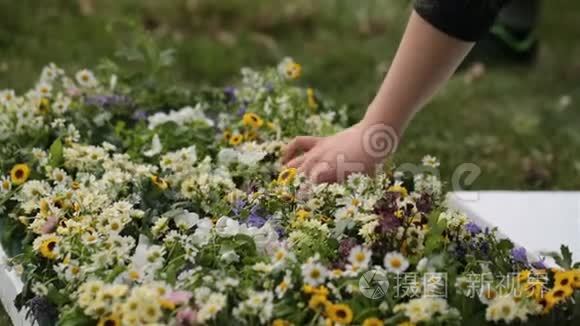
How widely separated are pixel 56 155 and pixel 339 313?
3.55 feet

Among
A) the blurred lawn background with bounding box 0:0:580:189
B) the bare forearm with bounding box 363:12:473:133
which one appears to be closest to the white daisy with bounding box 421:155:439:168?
the bare forearm with bounding box 363:12:473:133

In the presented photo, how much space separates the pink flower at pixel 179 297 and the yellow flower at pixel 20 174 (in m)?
0.83

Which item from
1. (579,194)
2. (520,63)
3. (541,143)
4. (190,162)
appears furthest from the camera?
(520,63)

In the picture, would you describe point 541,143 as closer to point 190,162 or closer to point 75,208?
point 190,162

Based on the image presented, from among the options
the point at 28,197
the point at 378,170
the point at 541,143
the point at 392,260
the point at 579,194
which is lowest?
the point at 392,260

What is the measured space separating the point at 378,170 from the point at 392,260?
0.52m

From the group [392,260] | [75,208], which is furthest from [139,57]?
[392,260]

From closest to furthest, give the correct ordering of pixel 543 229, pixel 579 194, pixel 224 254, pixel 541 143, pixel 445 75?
pixel 224 254
pixel 445 75
pixel 543 229
pixel 579 194
pixel 541 143

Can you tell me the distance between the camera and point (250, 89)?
3006 mm

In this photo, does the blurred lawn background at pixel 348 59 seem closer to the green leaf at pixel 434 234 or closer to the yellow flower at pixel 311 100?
the yellow flower at pixel 311 100

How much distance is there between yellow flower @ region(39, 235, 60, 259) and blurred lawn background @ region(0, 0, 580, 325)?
6.10 feet

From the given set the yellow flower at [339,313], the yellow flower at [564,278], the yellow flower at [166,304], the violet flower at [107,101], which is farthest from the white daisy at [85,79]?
the yellow flower at [564,278]

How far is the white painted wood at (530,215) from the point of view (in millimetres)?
2561

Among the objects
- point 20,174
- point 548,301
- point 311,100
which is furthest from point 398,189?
point 20,174
